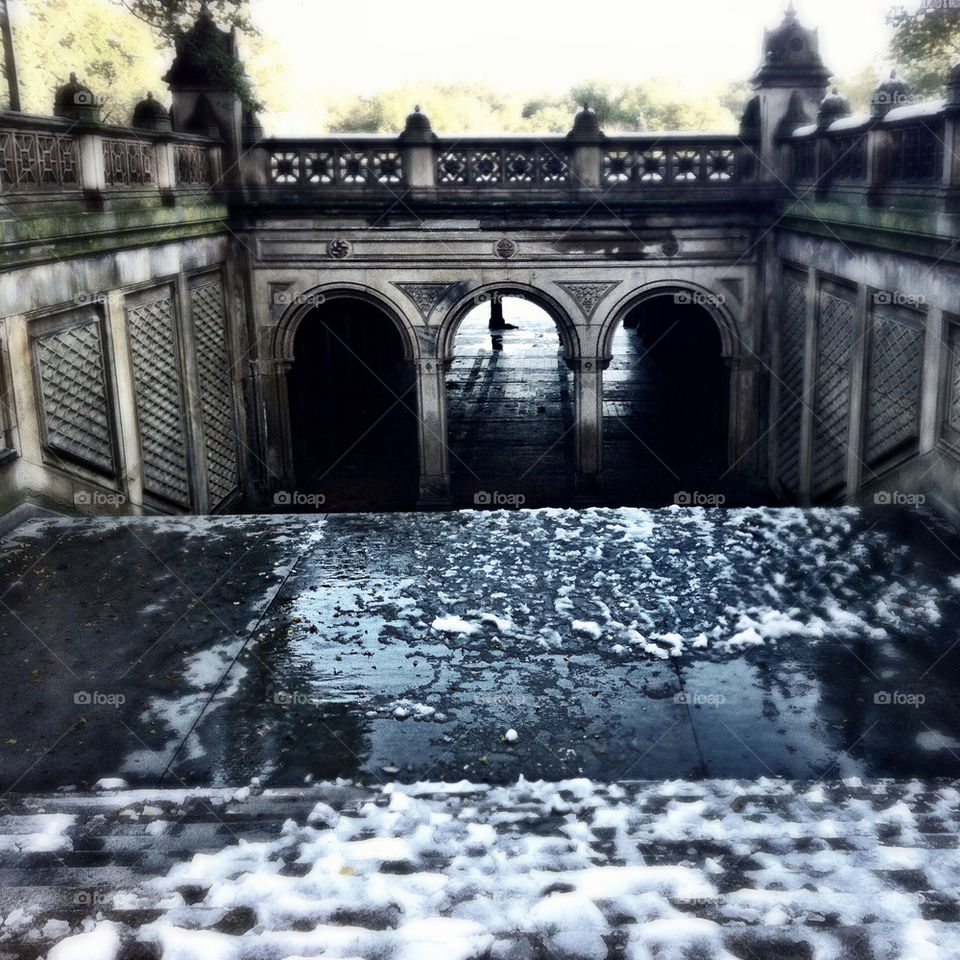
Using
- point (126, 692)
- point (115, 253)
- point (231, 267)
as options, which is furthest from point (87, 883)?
point (231, 267)

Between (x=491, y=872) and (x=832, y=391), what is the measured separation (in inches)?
341

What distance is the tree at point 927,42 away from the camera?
27.2 meters

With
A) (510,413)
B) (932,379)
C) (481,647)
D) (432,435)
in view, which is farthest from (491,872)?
(510,413)

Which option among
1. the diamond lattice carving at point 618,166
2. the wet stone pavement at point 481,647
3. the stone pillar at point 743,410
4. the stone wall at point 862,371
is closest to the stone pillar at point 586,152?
the diamond lattice carving at point 618,166

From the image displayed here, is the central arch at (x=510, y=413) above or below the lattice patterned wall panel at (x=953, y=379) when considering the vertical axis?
below

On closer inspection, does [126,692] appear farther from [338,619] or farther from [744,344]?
[744,344]

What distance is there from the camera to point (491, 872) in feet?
13.2

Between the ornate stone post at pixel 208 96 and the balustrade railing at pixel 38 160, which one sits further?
the ornate stone post at pixel 208 96

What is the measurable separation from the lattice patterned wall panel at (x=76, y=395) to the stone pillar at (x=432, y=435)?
548 centimetres

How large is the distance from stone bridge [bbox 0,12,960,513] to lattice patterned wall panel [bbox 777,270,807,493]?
62 mm

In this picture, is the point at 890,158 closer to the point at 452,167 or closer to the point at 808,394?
the point at 808,394

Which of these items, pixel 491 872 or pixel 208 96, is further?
pixel 208 96

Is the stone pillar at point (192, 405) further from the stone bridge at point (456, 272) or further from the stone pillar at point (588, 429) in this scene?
the stone pillar at point (588, 429)

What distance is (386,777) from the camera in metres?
4.74
